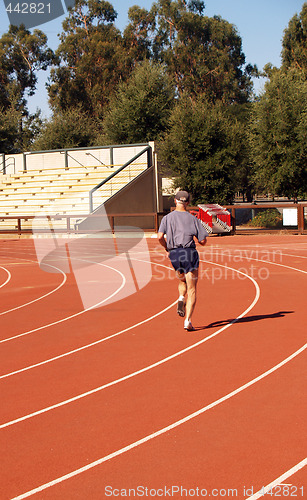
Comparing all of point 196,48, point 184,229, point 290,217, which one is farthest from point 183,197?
point 196,48

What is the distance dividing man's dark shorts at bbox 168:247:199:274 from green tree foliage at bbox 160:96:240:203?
88.0 feet

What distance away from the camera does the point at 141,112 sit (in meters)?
48.8

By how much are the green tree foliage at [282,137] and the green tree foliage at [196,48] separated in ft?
140

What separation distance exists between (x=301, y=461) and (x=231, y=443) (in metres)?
0.61

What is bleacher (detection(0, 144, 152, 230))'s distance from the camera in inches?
1362

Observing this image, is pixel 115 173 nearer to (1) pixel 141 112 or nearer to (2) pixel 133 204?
(2) pixel 133 204

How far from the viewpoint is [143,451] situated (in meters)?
4.79

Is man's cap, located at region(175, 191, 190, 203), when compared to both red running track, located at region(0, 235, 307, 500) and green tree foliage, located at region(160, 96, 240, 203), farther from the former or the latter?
green tree foliage, located at region(160, 96, 240, 203)

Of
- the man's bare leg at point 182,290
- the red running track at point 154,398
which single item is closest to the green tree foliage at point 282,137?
the red running track at point 154,398

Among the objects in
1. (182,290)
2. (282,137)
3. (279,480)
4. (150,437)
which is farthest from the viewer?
(282,137)

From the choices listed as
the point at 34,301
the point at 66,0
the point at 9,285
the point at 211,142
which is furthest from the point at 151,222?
the point at 66,0

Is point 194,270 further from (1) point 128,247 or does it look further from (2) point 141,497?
(1) point 128,247

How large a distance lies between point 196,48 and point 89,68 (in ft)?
45.8

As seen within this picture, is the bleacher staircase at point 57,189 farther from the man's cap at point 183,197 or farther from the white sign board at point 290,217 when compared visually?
the man's cap at point 183,197
